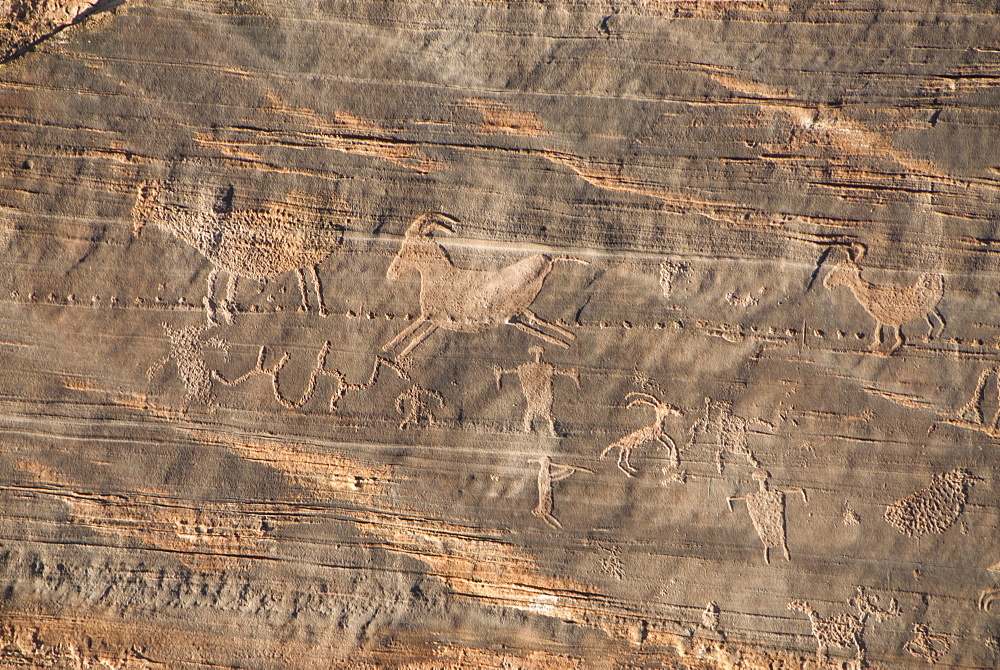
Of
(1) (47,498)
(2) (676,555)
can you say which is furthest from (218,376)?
(2) (676,555)

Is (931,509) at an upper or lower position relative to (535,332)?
lower

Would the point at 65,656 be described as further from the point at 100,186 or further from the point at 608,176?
the point at 608,176

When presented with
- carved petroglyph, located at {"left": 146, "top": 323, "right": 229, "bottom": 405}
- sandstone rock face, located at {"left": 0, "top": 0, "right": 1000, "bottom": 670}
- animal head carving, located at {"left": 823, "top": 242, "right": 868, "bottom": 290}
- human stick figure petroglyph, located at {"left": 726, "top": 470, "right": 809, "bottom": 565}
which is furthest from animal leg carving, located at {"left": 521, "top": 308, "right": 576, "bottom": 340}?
carved petroglyph, located at {"left": 146, "top": 323, "right": 229, "bottom": 405}

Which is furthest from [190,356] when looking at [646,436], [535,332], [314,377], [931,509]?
[931,509]

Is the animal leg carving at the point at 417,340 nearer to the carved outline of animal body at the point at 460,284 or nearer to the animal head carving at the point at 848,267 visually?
the carved outline of animal body at the point at 460,284

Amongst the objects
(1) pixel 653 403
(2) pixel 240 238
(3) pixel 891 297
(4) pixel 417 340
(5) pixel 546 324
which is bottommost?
(1) pixel 653 403

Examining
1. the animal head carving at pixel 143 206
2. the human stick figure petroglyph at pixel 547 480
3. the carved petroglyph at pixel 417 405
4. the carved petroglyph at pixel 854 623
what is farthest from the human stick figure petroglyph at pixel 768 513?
the animal head carving at pixel 143 206

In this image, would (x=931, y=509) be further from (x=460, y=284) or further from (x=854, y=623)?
(x=460, y=284)
